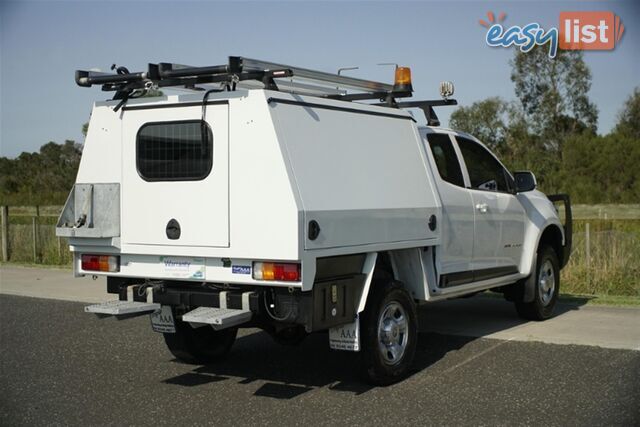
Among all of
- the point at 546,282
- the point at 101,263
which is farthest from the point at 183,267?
the point at 546,282

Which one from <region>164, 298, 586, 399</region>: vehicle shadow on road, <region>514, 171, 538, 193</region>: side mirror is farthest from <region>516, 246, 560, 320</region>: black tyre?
<region>514, 171, 538, 193</region>: side mirror

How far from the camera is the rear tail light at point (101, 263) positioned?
7.00 meters

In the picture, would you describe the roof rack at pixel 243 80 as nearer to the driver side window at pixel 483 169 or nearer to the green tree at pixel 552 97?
the driver side window at pixel 483 169

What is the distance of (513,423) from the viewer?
19.5ft

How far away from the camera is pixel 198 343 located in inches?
308

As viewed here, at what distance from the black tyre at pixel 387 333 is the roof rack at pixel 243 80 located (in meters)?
1.87

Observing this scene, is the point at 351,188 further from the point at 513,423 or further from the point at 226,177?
the point at 513,423

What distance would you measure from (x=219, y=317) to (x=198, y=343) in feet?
5.58

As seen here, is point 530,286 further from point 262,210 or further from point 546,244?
point 262,210

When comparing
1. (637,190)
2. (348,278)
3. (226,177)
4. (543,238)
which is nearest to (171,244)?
(226,177)

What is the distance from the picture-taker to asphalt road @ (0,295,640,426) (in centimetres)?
618

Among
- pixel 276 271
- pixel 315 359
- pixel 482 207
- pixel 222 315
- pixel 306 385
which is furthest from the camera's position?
pixel 482 207

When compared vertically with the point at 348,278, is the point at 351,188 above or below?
above

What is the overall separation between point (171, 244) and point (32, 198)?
24.4m
